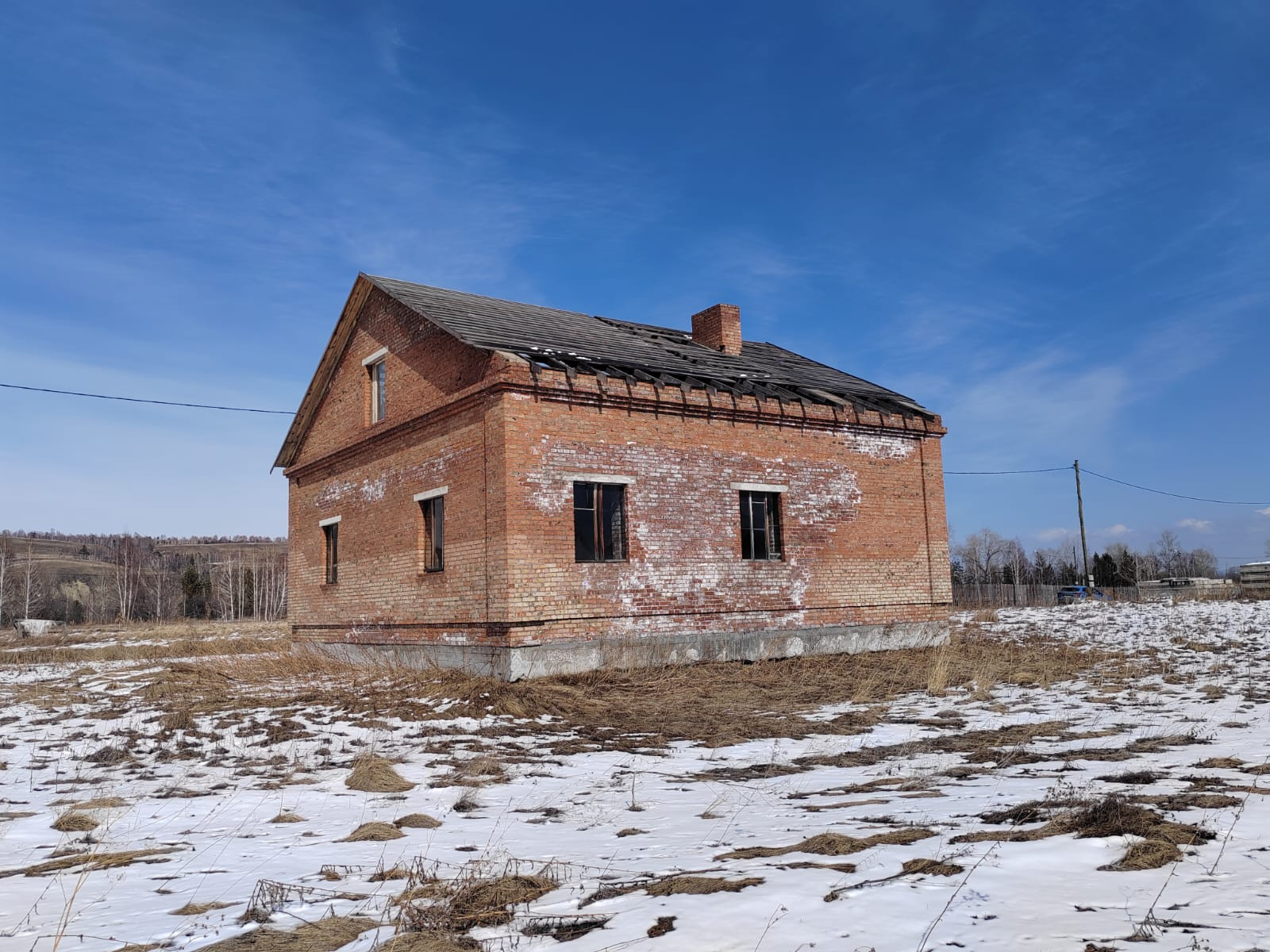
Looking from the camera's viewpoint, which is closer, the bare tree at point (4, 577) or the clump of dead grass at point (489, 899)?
the clump of dead grass at point (489, 899)

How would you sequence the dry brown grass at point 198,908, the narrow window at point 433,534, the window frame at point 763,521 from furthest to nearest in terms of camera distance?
1. the window frame at point 763,521
2. the narrow window at point 433,534
3. the dry brown grass at point 198,908

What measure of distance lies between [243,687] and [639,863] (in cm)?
1115

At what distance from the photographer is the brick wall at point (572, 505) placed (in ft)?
44.9

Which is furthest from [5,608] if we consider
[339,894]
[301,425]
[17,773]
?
[339,894]

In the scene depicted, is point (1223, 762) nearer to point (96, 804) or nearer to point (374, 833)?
point (374, 833)

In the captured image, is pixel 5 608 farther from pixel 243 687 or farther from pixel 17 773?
pixel 17 773

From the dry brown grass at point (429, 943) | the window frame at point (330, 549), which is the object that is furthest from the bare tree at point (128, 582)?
the dry brown grass at point (429, 943)

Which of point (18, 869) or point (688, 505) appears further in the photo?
point (688, 505)

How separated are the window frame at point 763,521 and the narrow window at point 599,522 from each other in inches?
95.1

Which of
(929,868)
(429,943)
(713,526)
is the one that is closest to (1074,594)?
(713,526)

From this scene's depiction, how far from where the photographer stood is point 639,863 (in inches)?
173

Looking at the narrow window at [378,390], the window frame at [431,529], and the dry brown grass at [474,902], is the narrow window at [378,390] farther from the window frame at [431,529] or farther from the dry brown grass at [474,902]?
the dry brown grass at [474,902]

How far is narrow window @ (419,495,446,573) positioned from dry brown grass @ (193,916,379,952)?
11.6 meters

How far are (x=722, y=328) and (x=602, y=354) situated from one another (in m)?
4.87
